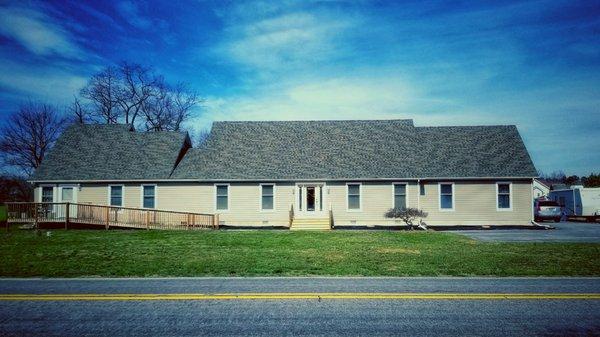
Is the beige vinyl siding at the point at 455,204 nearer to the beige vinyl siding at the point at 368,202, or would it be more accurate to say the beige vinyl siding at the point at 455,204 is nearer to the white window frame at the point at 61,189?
the beige vinyl siding at the point at 368,202

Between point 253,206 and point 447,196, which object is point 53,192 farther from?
point 447,196

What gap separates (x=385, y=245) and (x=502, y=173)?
14.5 m

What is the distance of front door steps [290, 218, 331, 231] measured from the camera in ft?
78.0

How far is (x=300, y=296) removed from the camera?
7.09 m

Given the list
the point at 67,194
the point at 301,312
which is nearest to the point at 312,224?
the point at 67,194

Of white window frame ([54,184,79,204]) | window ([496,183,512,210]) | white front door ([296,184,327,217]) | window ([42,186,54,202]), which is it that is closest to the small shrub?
white front door ([296,184,327,217])

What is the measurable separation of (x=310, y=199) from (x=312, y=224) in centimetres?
220

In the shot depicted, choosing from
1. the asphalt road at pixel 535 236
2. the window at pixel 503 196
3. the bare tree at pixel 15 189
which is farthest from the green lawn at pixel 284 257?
the bare tree at pixel 15 189

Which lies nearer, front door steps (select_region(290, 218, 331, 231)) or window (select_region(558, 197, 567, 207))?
front door steps (select_region(290, 218, 331, 231))

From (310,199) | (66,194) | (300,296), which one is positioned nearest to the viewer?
(300,296)

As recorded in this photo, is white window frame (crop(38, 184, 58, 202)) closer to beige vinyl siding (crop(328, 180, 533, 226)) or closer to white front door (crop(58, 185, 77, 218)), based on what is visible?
white front door (crop(58, 185, 77, 218))

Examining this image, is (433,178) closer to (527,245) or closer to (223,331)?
(527,245)

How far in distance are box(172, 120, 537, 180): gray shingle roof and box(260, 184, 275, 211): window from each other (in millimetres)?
708

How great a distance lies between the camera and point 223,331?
17.5 feet
